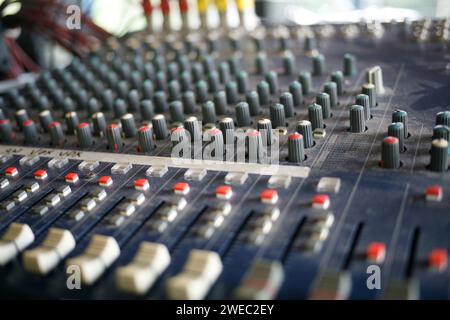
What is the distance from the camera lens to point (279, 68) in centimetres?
220

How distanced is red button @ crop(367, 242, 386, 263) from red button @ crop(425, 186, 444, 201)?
216mm

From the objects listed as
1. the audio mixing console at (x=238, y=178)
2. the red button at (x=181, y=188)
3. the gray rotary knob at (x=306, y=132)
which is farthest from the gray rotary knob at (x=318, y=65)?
the red button at (x=181, y=188)

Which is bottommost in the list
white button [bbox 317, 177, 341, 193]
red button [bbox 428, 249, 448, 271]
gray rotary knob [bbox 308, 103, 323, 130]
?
red button [bbox 428, 249, 448, 271]

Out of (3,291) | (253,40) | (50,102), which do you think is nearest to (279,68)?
(253,40)

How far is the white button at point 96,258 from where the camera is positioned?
1.09 metres

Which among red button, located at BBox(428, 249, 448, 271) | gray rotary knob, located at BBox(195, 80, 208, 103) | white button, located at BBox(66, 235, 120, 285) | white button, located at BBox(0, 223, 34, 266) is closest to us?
→ red button, located at BBox(428, 249, 448, 271)

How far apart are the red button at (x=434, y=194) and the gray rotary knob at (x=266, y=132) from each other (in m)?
0.53

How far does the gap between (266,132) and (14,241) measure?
2.57 ft

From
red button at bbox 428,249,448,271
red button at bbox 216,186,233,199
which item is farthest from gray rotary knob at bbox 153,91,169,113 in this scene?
red button at bbox 428,249,448,271

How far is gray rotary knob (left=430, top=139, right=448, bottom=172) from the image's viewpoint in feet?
4.13

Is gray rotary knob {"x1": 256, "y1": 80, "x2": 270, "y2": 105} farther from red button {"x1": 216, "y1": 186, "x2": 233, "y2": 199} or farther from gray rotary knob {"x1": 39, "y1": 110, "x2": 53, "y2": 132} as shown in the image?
gray rotary knob {"x1": 39, "y1": 110, "x2": 53, "y2": 132}

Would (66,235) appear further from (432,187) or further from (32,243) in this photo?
(432,187)

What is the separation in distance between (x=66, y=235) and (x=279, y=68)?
1316 mm

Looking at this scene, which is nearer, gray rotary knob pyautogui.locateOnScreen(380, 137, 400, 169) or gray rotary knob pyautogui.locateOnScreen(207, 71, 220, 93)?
gray rotary knob pyautogui.locateOnScreen(380, 137, 400, 169)
